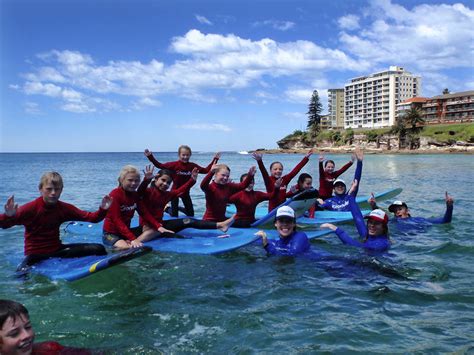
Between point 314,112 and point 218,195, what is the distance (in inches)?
4452

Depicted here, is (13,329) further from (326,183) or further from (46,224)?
(326,183)

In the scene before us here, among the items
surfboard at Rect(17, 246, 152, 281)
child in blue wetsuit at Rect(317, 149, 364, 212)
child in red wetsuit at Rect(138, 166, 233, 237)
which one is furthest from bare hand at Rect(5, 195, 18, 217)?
child in blue wetsuit at Rect(317, 149, 364, 212)

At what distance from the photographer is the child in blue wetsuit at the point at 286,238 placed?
753cm

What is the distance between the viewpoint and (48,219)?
6.54 meters

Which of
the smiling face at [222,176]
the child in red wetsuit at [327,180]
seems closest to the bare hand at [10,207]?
the smiling face at [222,176]

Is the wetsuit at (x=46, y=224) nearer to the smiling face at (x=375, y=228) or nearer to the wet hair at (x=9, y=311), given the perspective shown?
the wet hair at (x=9, y=311)

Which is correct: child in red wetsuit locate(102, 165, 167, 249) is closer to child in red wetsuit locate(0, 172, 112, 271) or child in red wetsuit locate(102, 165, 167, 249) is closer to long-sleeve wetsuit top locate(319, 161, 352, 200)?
child in red wetsuit locate(0, 172, 112, 271)

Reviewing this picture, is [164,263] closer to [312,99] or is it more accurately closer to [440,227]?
[440,227]

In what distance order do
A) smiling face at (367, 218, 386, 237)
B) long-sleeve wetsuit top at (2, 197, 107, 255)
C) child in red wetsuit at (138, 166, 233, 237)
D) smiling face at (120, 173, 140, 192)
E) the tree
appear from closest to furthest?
1. long-sleeve wetsuit top at (2, 197, 107, 255)
2. smiling face at (367, 218, 386, 237)
3. smiling face at (120, 173, 140, 192)
4. child in red wetsuit at (138, 166, 233, 237)
5. the tree

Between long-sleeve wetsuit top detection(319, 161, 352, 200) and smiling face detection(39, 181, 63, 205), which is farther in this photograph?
long-sleeve wetsuit top detection(319, 161, 352, 200)

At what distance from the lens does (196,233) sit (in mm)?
9367

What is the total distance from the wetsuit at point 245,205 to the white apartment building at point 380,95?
12454 centimetres

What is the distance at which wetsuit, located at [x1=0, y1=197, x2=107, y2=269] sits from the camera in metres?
6.35

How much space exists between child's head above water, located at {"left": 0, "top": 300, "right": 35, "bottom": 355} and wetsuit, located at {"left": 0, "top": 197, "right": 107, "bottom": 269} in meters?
3.47
